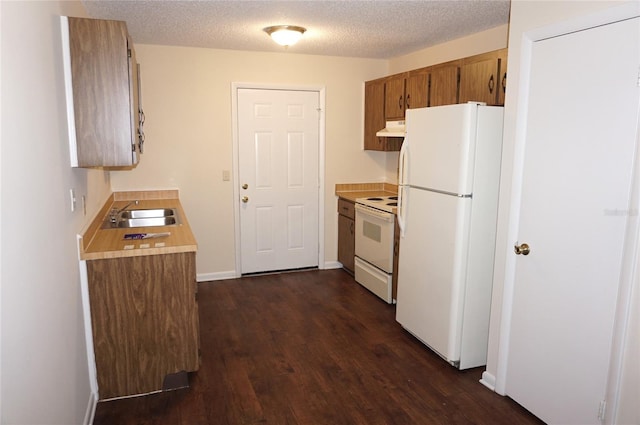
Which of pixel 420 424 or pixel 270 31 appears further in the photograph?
pixel 270 31

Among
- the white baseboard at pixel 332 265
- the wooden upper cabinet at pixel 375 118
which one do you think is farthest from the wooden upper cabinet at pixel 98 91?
the white baseboard at pixel 332 265

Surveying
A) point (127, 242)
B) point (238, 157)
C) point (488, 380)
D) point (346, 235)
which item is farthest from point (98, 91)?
point (346, 235)

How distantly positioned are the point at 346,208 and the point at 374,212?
792 millimetres

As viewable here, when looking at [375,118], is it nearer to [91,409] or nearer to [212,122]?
[212,122]

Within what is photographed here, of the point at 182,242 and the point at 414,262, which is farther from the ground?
the point at 182,242

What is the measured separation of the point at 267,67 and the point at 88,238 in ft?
9.25

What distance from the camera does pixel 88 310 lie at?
8.66 ft

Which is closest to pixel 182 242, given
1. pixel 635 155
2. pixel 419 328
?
pixel 419 328

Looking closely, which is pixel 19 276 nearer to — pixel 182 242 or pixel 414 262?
pixel 182 242

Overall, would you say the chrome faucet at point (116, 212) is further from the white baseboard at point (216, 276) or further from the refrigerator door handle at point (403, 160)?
the refrigerator door handle at point (403, 160)

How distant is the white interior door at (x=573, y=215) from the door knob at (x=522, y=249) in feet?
0.09

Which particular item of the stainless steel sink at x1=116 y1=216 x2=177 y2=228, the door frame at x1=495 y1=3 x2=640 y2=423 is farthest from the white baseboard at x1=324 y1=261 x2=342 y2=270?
the door frame at x1=495 y1=3 x2=640 y2=423

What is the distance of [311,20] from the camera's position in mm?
3537

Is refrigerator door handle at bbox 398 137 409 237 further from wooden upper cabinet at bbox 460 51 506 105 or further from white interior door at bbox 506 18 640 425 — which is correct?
white interior door at bbox 506 18 640 425
